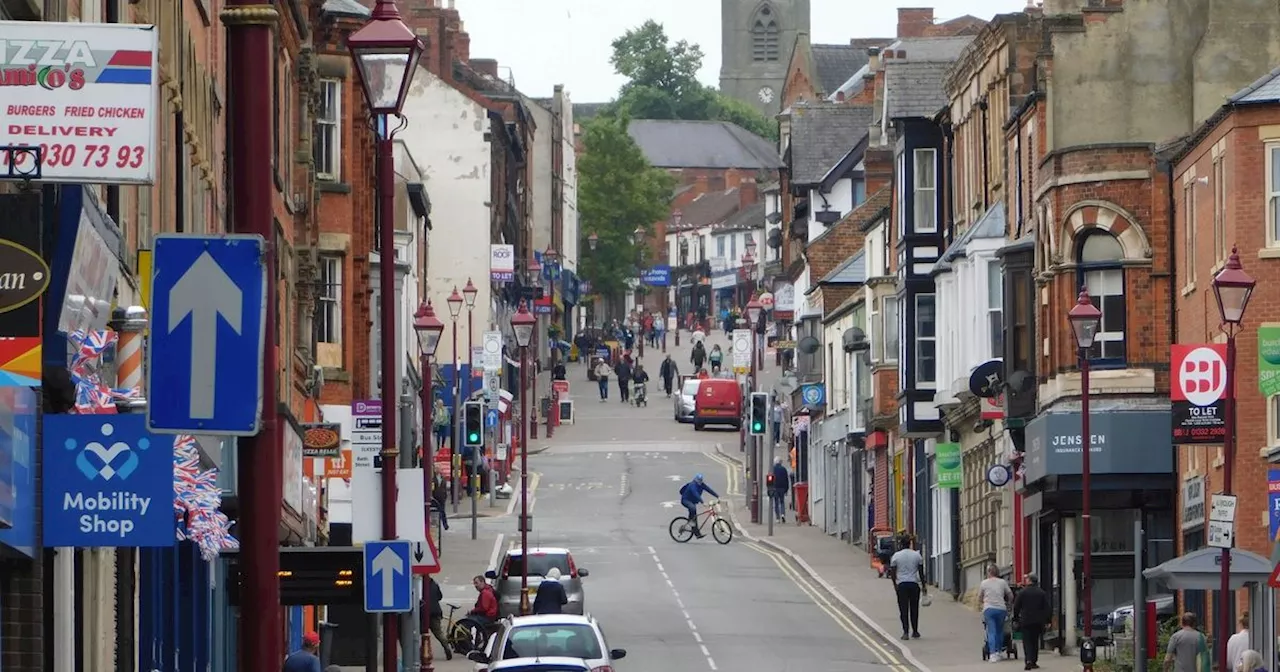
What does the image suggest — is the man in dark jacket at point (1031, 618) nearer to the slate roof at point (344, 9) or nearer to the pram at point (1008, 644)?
the pram at point (1008, 644)

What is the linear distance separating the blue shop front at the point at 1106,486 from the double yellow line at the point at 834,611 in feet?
10.0

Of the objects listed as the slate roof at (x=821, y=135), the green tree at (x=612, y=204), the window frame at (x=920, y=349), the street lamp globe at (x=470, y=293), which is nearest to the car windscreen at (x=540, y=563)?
the window frame at (x=920, y=349)

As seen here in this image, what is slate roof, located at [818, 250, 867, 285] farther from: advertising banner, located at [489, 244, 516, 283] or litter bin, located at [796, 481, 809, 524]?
advertising banner, located at [489, 244, 516, 283]

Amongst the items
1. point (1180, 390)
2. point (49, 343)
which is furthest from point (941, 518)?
point (49, 343)

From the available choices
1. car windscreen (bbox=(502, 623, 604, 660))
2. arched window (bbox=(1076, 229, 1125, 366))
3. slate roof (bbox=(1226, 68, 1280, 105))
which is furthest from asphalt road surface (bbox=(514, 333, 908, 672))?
slate roof (bbox=(1226, 68, 1280, 105))

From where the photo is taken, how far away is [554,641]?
98.6ft

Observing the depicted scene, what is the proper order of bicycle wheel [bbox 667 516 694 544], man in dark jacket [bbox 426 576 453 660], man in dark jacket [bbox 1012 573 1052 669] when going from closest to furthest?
man in dark jacket [bbox 1012 573 1052 669], man in dark jacket [bbox 426 576 453 660], bicycle wheel [bbox 667 516 694 544]

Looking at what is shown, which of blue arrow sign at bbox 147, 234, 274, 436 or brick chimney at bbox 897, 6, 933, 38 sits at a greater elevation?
brick chimney at bbox 897, 6, 933, 38

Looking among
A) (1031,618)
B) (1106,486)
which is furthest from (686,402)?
(1031,618)

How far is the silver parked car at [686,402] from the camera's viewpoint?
100250 mm

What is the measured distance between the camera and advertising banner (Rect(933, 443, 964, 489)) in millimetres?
50188

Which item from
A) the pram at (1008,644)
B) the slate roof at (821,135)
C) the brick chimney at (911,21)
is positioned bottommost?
the pram at (1008,644)

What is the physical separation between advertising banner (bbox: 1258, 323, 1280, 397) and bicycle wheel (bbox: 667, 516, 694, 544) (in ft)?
115

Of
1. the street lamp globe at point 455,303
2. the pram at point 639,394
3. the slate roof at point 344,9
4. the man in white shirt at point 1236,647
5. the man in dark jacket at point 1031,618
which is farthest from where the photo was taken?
the pram at point 639,394
